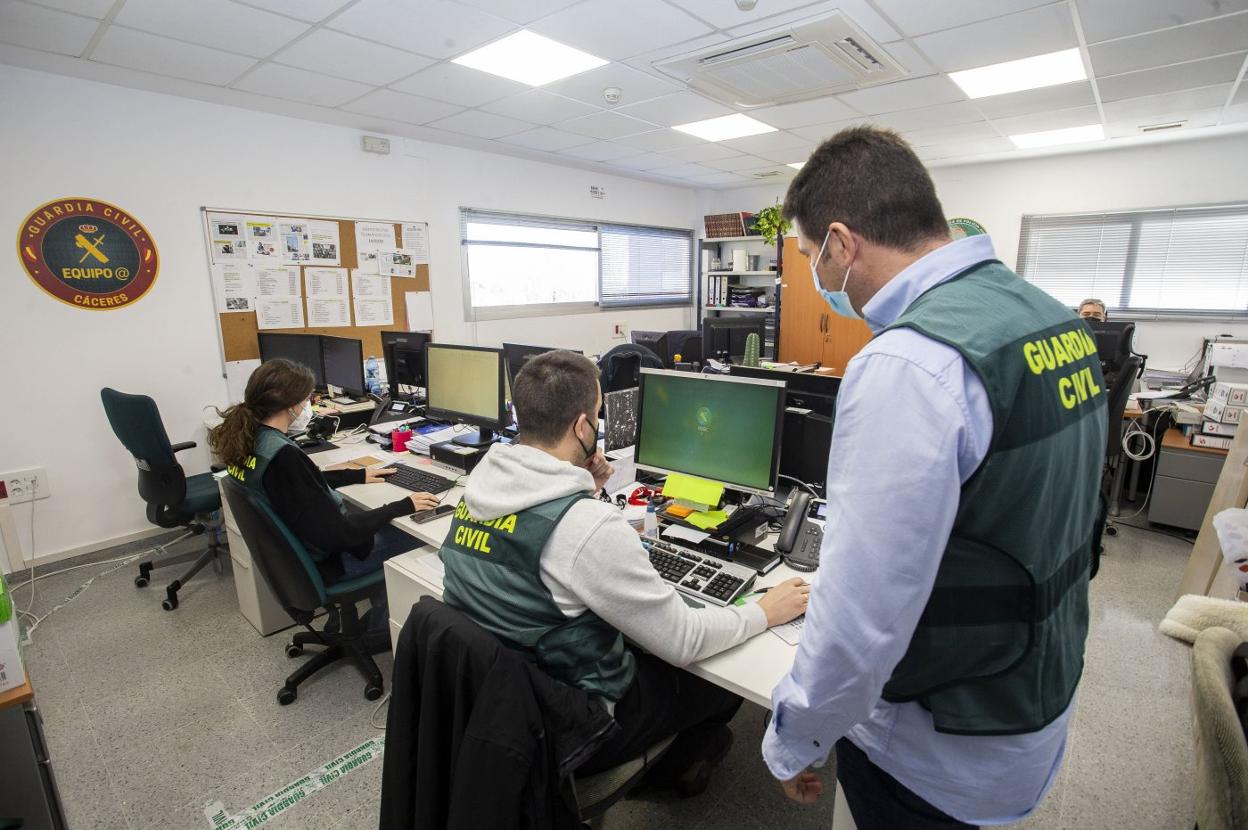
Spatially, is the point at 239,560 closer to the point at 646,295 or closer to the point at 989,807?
the point at 989,807

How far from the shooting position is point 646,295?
726 cm

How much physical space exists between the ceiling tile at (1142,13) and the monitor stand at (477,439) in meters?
3.19

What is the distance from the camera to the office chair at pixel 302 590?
2.02m

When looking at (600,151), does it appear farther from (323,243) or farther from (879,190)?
(879,190)

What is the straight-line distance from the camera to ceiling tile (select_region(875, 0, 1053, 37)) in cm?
258

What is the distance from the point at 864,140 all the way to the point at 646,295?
6436mm

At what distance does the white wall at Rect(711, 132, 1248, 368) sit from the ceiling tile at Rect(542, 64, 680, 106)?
241 centimetres

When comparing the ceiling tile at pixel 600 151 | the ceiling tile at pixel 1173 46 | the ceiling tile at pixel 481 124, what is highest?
the ceiling tile at pixel 600 151

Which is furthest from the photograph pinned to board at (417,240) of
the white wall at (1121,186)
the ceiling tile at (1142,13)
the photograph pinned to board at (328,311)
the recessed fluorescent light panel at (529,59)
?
the ceiling tile at (1142,13)

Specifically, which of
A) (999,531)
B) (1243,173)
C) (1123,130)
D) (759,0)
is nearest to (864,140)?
(999,531)

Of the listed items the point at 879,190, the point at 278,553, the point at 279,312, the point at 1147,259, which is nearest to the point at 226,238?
the point at 279,312

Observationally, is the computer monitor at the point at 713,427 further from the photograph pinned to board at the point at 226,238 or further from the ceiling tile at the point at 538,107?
Result: the photograph pinned to board at the point at 226,238

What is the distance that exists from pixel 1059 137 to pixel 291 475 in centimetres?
593

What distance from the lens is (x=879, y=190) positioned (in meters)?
0.89
